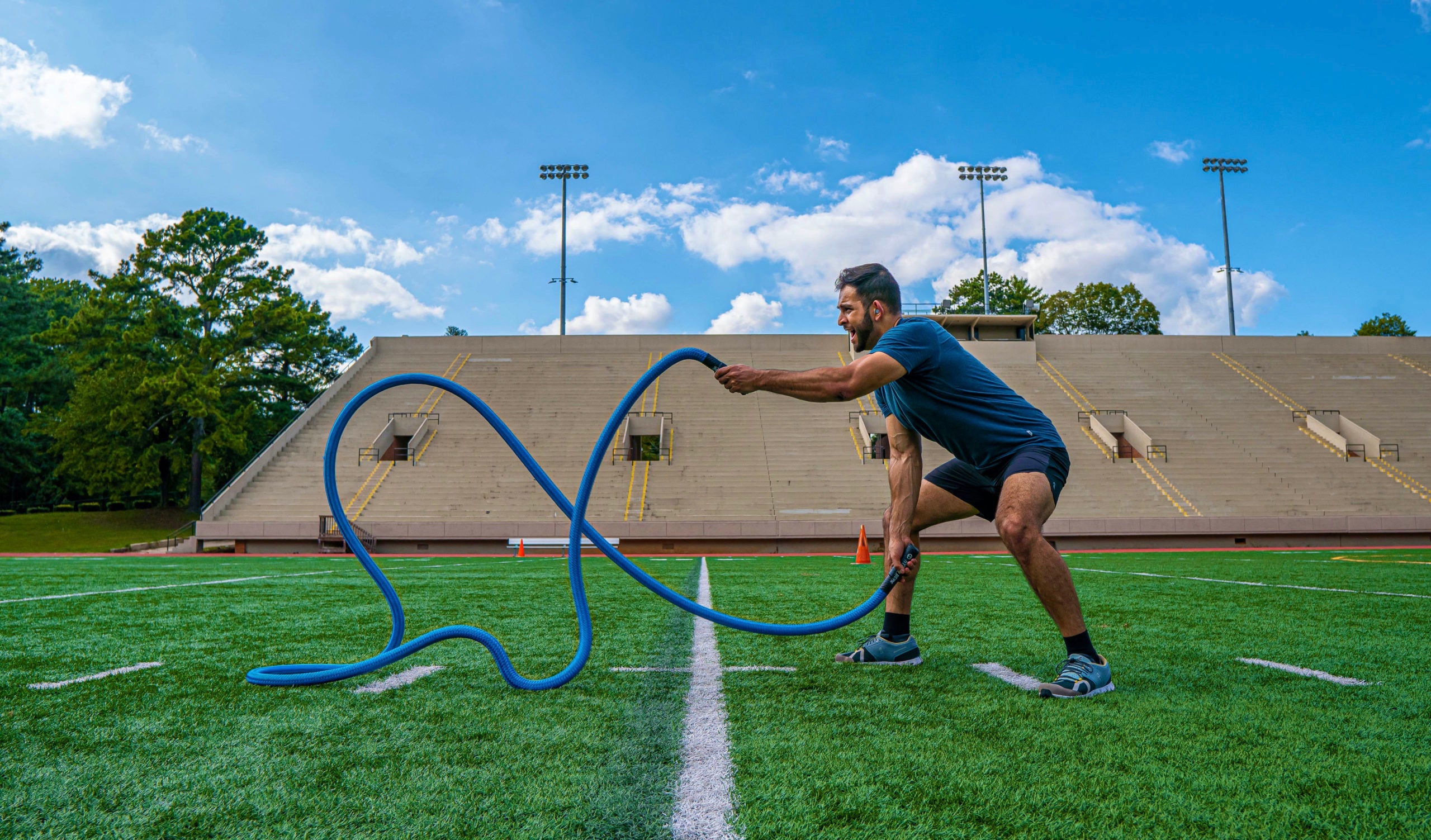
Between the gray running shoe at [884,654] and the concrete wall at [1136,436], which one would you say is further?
the concrete wall at [1136,436]

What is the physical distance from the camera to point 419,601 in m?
6.44

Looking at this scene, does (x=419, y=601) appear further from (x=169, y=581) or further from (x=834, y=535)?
(x=834, y=535)

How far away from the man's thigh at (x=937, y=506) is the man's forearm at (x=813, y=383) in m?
0.96

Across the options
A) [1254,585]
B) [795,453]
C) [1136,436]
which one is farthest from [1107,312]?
[1254,585]

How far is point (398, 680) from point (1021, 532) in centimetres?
248

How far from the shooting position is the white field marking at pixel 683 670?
3318 millimetres

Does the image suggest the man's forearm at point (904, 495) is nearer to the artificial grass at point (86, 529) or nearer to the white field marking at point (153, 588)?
the white field marking at point (153, 588)

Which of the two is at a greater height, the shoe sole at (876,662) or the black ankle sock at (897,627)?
the black ankle sock at (897,627)

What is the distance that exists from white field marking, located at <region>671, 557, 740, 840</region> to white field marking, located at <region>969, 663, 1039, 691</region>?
1.12 meters

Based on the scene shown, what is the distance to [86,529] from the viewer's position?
90.7ft

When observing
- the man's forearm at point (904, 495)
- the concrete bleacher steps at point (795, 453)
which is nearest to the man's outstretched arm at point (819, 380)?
the man's forearm at point (904, 495)

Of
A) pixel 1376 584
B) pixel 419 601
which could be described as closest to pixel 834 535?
pixel 1376 584

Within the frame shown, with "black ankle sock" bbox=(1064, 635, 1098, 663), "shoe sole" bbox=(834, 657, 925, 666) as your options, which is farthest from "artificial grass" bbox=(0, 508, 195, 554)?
"black ankle sock" bbox=(1064, 635, 1098, 663)

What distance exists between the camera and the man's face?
3363mm
